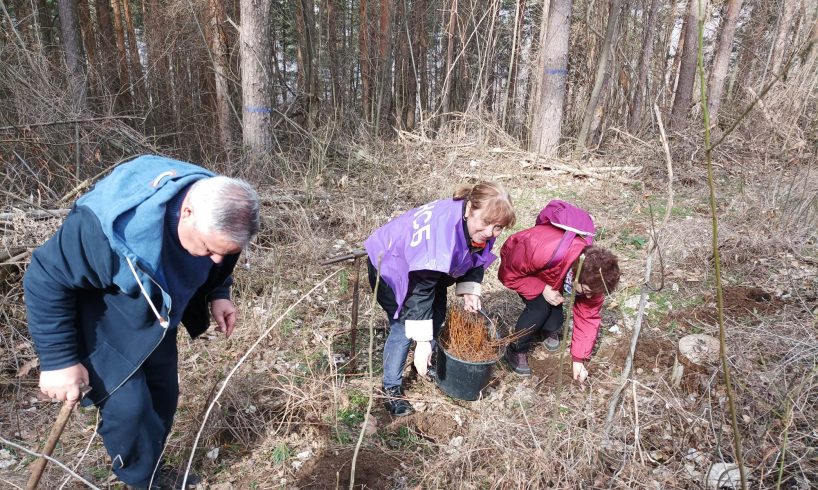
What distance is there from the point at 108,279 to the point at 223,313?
680mm

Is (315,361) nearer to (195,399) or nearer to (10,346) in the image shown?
(195,399)

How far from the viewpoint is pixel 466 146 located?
7.38 m

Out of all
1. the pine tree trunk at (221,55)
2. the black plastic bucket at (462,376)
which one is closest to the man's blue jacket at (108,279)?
the black plastic bucket at (462,376)

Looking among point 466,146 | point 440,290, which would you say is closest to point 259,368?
point 440,290

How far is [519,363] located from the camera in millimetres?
3270

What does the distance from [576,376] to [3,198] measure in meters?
4.57

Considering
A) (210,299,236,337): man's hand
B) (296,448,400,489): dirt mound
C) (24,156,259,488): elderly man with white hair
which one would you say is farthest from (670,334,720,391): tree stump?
(24,156,259,488): elderly man with white hair

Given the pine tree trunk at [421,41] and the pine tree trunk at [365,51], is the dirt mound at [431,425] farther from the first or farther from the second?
the pine tree trunk at [421,41]

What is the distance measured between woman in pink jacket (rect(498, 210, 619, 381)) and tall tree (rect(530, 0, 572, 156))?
4.97 m

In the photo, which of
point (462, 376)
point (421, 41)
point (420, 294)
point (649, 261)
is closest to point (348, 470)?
point (462, 376)

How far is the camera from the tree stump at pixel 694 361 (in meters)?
2.82

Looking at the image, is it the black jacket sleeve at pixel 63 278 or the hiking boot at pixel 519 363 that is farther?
the hiking boot at pixel 519 363

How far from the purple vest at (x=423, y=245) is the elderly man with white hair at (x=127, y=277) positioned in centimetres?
96

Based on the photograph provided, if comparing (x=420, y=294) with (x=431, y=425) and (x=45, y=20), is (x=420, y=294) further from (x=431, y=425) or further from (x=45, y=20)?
(x=45, y=20)
